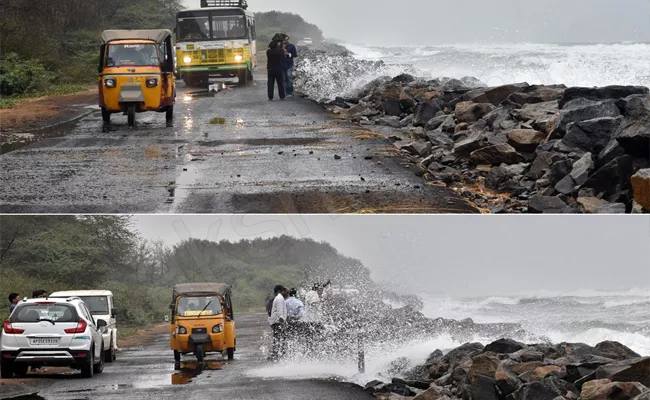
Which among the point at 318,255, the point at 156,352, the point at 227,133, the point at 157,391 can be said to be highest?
the point at 227,133

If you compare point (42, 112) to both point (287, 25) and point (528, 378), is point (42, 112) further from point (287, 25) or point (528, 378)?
point (287, 25)

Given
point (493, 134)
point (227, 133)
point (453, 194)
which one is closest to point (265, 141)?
point (227, 133)

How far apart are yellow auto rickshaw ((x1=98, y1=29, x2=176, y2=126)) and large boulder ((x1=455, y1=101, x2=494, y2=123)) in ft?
22.9

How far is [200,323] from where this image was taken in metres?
17.8

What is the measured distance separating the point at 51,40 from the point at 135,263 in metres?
12.9

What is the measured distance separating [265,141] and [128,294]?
17.9m

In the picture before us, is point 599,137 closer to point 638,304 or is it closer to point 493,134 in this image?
point 493,134

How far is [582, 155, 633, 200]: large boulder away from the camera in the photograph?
46.5 feet

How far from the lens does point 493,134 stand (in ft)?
60.1

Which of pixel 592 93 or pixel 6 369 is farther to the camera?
pixel 592 93

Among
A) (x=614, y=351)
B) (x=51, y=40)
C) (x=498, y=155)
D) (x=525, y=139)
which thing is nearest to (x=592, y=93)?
(x=525, y=139)

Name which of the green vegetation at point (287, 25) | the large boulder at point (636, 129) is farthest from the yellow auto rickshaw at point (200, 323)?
the green vegetation at point (287, 25)

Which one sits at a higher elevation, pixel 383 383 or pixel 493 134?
pixel 493 134

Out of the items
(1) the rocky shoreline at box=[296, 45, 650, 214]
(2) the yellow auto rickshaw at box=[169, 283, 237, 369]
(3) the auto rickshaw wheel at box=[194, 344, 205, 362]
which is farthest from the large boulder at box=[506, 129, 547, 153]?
(3) the auto rickshaw wheel at box=[194, 344, 205, 362]
